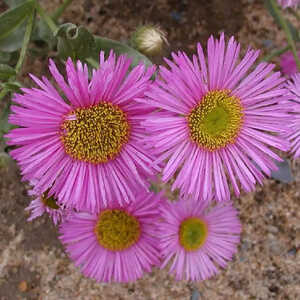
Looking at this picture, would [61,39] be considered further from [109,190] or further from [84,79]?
[109,190]

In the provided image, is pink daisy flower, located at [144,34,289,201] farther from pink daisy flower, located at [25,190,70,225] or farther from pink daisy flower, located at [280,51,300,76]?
pink daisy flower, located at [280,51,300,76]

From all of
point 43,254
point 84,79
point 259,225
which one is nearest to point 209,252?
point 259,225

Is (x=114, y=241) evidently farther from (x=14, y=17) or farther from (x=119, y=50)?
(x=14, y=17)

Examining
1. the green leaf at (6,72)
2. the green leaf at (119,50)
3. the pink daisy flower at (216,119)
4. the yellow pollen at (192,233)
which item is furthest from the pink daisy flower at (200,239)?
the green leaf at (6,72)

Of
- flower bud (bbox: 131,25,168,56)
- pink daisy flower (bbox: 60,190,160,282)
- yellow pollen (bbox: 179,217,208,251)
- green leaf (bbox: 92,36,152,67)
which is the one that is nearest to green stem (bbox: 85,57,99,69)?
green leaf (bbox: 92,36,152,67)

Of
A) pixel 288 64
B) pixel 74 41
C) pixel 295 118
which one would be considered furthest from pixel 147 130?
pixel 288 64
